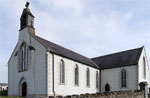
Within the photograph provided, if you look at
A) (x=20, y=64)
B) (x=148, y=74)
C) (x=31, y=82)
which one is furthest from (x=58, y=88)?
(x=148, y=74)

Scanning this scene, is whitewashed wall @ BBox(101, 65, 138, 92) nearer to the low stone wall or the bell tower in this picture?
the low stone wall

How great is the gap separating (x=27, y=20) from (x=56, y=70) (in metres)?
8.42

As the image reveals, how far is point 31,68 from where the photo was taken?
845 inches

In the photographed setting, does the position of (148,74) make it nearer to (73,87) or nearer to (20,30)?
(73,87)

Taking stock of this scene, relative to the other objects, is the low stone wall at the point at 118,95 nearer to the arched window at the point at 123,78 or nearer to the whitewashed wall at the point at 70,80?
the whitewashed wall at the point at 70,80

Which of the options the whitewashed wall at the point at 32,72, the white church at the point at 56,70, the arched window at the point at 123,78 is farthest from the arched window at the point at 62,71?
the arched window at the point at 123,78

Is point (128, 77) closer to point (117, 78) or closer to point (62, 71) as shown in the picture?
point (117, 78)

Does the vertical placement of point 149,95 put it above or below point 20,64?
below

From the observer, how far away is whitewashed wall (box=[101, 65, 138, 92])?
91.7 ft

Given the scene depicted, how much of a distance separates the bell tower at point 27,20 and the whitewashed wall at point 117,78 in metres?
16.7

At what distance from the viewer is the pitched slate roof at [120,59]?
29.3 m

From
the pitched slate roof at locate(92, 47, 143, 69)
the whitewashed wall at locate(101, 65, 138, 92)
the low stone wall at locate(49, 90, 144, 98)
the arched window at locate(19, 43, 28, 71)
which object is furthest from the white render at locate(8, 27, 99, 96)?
the low stone wall at locate(49, 90, 144, 98)

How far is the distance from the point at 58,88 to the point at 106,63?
15.2 metres

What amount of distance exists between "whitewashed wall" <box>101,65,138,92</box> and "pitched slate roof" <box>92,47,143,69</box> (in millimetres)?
810
